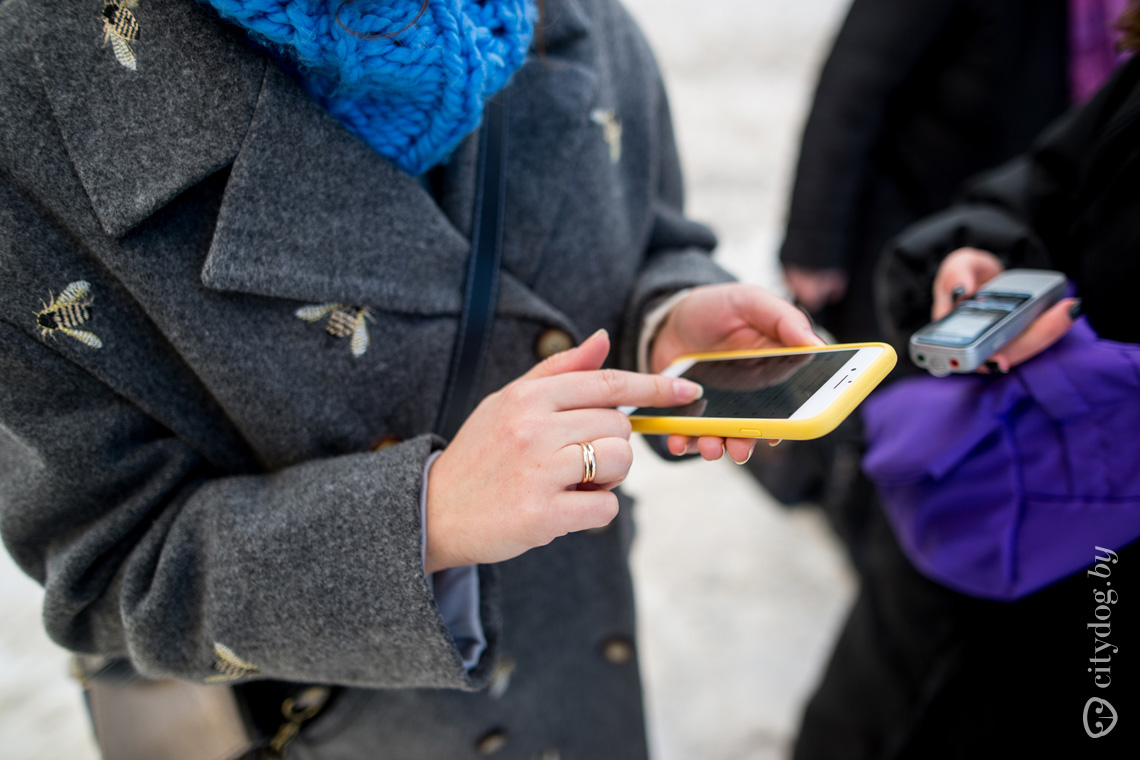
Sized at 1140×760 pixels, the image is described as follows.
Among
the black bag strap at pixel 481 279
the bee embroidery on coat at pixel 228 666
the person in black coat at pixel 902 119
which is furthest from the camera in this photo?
the person in black coat at pixel 902 119

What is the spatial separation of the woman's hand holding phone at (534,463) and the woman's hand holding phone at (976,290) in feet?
1.24

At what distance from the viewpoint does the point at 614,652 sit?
85cm

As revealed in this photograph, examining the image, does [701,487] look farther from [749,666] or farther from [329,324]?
[329,324]

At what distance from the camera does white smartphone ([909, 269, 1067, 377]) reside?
1.82 ft

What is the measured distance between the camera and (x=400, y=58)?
465mm

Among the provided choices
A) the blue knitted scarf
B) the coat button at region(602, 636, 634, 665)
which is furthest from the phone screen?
the coat button at region(602, 636, 634, 665)

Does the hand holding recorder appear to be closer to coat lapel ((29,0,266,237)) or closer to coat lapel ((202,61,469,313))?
coat lapel ((202,61,469,313))

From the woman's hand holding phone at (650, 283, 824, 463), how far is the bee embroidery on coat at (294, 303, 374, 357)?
0.31m

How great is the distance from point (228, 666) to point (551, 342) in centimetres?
43

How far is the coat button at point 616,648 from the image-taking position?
2.80 ft

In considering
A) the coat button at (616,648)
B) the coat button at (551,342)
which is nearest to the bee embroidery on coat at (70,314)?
the coat button at (551,342)

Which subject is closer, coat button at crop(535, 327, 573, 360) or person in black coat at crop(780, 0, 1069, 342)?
coat button at crop(535, 327, 573, 360)

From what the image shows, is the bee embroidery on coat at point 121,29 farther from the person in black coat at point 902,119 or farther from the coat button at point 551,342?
the person in black coat at point 902,119

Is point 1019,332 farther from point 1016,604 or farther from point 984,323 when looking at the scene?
point 1016,604
